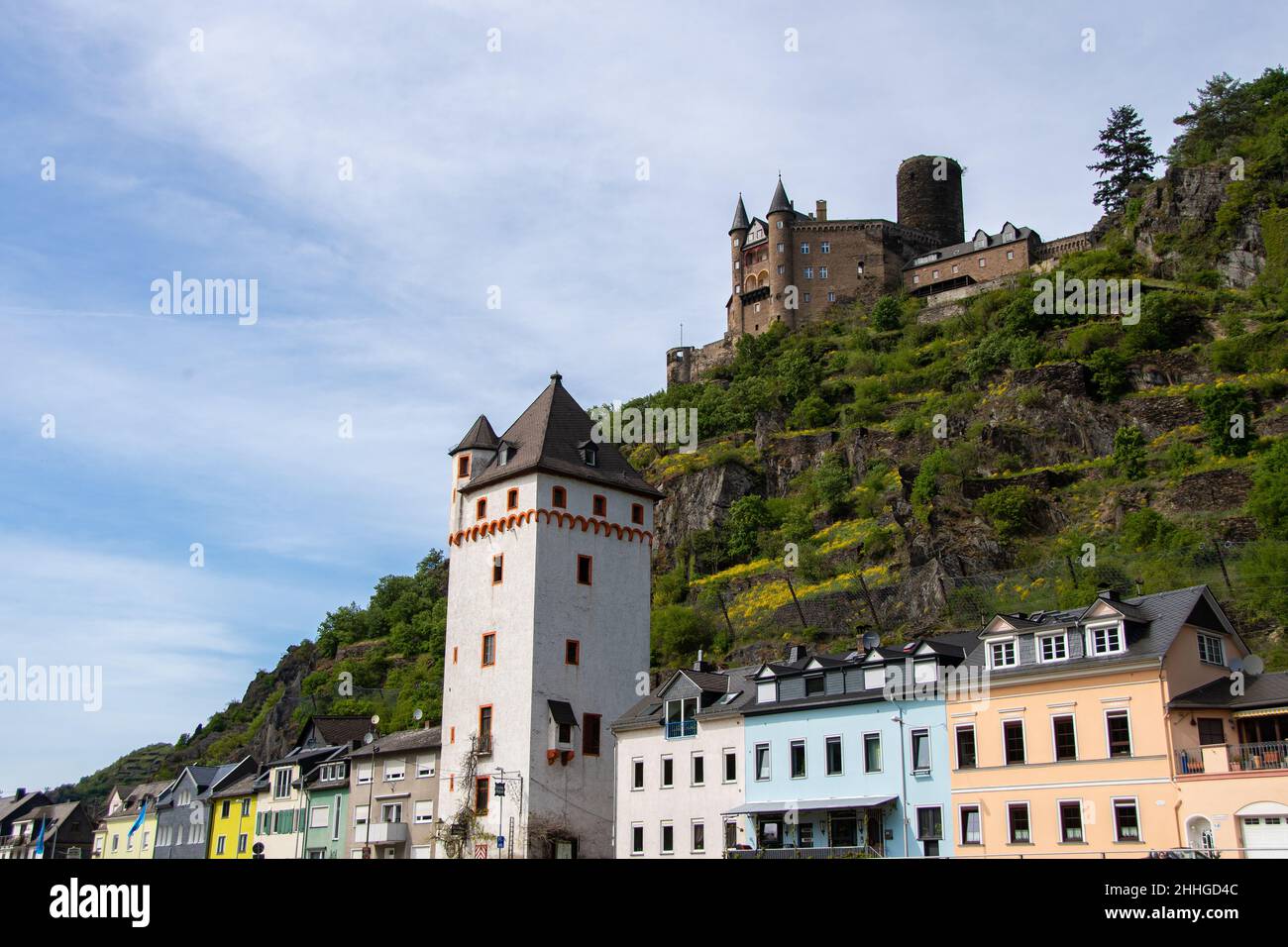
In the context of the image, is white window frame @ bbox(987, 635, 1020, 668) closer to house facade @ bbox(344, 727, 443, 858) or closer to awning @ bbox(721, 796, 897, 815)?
awning @ bbox(721, 796, 897, 815)

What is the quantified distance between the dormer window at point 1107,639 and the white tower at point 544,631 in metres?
26.2

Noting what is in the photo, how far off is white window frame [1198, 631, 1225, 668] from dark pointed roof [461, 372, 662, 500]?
3112 centimetres

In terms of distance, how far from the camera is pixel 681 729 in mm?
57906

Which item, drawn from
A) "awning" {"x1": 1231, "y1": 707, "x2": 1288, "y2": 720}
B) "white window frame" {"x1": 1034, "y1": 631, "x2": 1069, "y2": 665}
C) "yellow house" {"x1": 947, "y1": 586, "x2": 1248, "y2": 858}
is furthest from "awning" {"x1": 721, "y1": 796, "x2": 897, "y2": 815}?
"awning" {"x1": 1231, "y1": 707, "x2": 1288, "y2": 720}

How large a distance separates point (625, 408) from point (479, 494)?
318 feet

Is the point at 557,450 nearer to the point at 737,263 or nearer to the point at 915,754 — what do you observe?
the point at 915,754

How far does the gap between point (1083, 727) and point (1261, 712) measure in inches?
223

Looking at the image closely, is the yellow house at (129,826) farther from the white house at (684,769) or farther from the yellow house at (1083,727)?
the yellow house at (1083,727)

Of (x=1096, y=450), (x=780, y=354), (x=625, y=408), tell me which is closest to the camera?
(x=1096, y=450)

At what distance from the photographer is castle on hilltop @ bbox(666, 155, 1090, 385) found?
513 ft

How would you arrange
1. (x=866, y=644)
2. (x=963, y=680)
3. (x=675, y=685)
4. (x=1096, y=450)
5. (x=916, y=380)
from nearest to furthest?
(x=963, y=680), (x=866, y=644), (x=675, y=685), (x=1096, y=450), (x=916, y=380)

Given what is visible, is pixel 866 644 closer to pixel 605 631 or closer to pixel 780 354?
pixel 605 631

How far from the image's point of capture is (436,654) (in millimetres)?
136250
